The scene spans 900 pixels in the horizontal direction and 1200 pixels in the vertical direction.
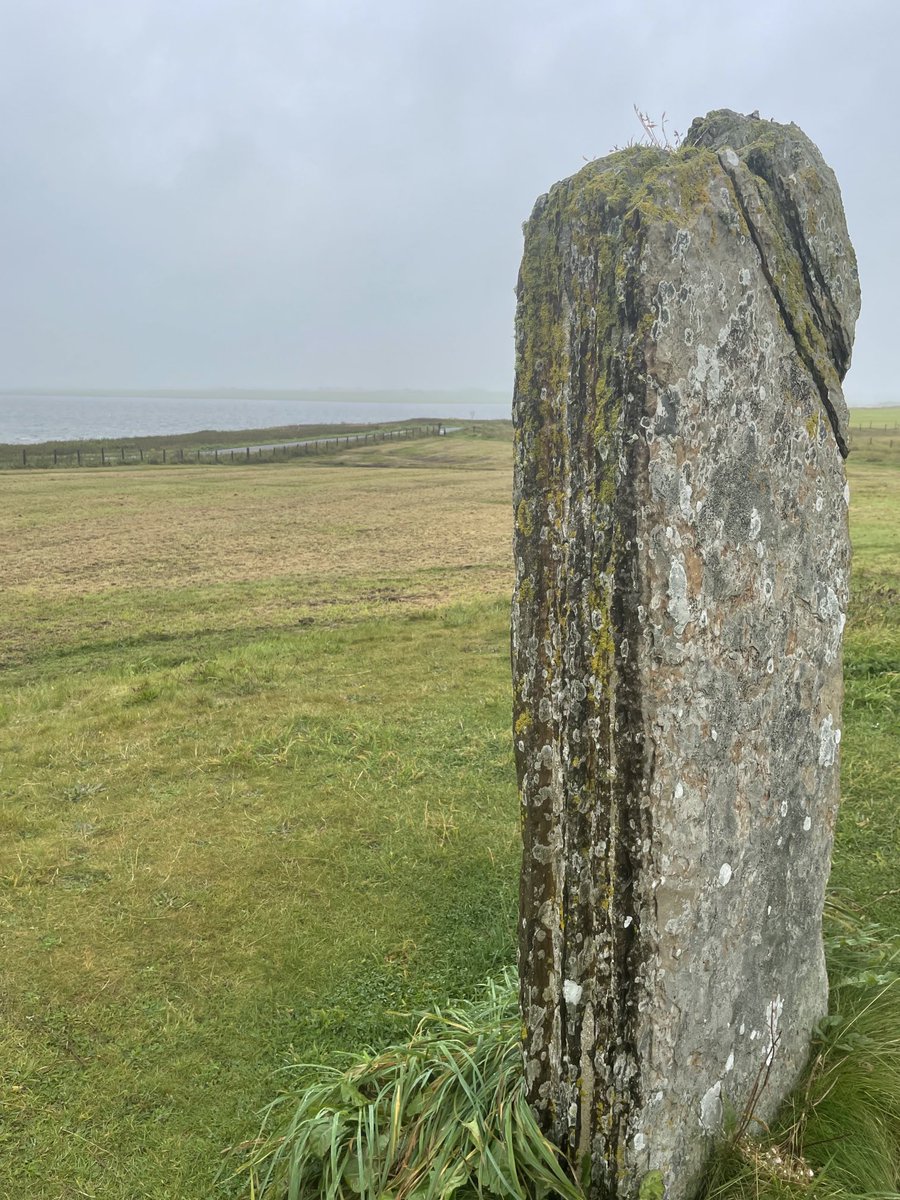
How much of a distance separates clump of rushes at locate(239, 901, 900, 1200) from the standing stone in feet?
0.59

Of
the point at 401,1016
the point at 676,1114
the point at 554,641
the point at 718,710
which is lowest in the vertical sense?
the point at 401,1016

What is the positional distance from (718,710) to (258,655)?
10208 mm

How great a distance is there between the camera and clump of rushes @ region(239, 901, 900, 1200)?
3.44 meters

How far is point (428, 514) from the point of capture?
103 feet

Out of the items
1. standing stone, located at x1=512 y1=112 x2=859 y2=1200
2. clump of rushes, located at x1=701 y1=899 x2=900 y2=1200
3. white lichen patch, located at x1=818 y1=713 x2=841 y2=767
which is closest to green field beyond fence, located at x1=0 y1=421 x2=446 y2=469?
standing stone, located at x1=512 y1=112 x2=859 y2=1200

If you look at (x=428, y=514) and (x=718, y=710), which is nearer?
(x=718, y=710)

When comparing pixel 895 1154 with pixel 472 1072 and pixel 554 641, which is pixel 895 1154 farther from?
pixel 554 641

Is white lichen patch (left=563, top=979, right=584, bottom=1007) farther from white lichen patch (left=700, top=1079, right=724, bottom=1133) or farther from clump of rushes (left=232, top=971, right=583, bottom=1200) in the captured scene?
white lichen patch (left=700, top=1079, right=724, bottom=1133)

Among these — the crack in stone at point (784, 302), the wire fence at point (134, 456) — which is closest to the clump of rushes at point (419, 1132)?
the crack in stone at point (784, 302)

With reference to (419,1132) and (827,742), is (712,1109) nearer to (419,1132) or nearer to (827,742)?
(419,1132)

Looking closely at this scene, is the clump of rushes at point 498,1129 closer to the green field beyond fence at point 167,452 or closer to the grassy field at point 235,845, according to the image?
the grassy field at point 235,845

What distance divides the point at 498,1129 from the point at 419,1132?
0.41 metres

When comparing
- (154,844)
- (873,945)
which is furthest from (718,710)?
(154,844)

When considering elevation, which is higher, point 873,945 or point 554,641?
point 554,641
